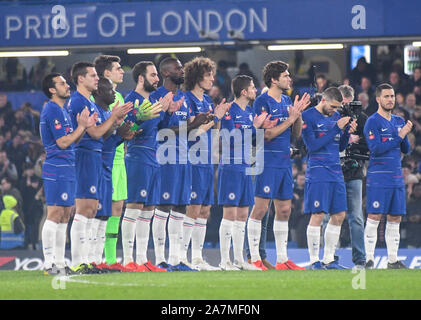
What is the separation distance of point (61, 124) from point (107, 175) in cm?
86

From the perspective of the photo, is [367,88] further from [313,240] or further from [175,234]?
[175,234]

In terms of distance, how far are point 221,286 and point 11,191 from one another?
315 inches

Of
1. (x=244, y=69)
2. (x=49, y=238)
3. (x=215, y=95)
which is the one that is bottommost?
(x=49, y=238)

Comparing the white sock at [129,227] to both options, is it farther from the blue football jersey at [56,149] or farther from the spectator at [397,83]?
the spectator at [397,83]

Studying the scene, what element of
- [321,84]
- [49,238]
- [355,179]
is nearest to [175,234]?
[49,238]

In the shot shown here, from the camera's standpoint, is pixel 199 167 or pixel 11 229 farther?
pixel 11 229

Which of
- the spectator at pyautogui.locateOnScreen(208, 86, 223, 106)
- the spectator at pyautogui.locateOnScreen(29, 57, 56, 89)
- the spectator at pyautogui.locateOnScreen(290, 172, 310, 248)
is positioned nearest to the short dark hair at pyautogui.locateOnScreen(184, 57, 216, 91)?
the spectator at pyautogui.locateOnScreen(290, 172, 310, 248)

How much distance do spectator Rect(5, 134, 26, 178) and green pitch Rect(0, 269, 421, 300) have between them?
658 centimetres

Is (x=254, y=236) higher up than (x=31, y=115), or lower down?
lower down

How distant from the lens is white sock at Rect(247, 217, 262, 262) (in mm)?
11906

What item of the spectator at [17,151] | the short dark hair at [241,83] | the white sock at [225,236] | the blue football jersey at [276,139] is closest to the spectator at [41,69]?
the spectator at [17,151]

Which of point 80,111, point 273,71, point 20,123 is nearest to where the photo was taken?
point 80,111

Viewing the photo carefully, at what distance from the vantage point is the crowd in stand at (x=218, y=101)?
49.5 ft

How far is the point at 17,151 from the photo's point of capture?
17.8m
